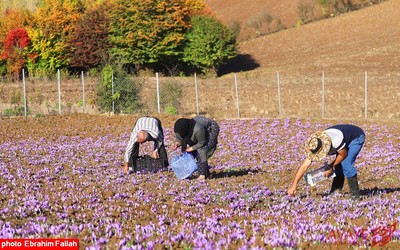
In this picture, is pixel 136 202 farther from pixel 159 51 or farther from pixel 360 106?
pixel 159 51

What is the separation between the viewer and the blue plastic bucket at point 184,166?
40.2 feet

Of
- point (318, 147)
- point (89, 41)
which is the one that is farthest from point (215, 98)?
point (318, 147)

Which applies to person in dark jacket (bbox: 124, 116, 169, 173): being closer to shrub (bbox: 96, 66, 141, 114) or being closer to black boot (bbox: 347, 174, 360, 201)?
black boot (bbox: 347, 174, 360, 201)

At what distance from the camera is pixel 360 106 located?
3347 cm

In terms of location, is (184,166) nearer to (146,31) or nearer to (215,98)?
(215,98)

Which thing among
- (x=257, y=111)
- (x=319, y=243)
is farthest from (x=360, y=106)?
(x=319, y=243)

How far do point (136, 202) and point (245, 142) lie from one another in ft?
37.4

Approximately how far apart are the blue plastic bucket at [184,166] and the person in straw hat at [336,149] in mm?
2904

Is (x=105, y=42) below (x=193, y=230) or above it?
above

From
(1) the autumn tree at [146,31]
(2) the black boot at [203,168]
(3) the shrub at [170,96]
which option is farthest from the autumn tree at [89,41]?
(2) the black boot at [203,168]

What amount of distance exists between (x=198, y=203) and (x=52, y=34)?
1843 inches

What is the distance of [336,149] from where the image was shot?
9.45m

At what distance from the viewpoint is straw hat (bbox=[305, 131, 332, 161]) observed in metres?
9.10

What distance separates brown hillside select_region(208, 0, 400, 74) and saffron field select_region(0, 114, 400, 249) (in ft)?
122
